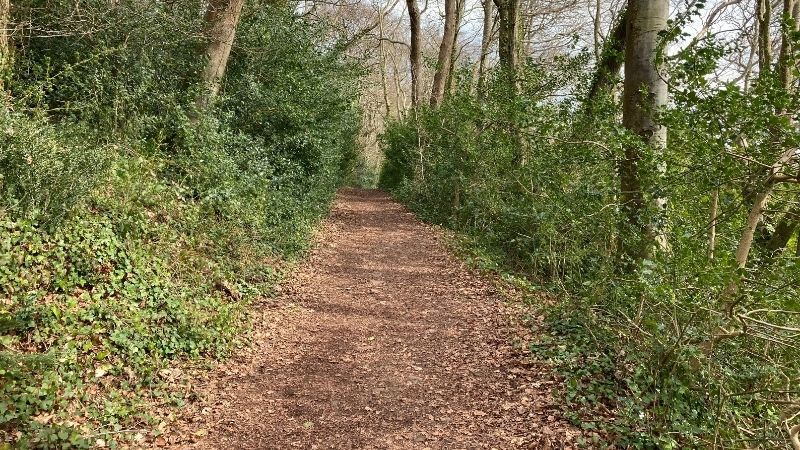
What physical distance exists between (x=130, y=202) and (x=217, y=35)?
4.29 m

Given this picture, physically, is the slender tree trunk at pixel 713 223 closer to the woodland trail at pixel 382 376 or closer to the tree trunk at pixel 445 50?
the woodland trail at pixel 382 376

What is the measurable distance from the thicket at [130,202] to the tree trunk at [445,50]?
7148 millimetres

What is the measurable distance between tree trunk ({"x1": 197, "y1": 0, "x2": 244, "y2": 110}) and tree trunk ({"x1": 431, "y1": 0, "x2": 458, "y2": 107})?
10.0 meters

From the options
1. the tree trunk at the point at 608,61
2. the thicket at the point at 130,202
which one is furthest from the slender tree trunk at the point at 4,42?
the tree trunk at the point at 608,61

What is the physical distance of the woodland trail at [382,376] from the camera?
15.3 feet

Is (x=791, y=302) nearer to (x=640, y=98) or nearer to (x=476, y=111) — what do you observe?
(x=640, y=98)

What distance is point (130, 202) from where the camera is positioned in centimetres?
641

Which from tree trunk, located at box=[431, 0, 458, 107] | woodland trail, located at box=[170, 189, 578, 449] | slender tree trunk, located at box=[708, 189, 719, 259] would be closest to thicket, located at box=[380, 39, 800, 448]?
slender tree trunk, located at box=[708, 189, 719, 259]

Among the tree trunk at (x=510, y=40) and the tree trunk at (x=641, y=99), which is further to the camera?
the tree trunk at (x=510, y=40)

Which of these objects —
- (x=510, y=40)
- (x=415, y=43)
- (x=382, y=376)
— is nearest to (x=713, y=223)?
(x=382, y=376)

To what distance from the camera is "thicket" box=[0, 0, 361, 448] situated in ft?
14.5

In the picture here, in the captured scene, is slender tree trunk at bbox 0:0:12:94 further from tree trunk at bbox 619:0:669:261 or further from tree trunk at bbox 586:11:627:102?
tree trunk at bbox 586:11:627:102

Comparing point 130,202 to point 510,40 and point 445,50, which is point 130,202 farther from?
point 445,50

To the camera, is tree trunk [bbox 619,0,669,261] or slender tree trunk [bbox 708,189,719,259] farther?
tree trunk [bbox 619,0,669,261]
